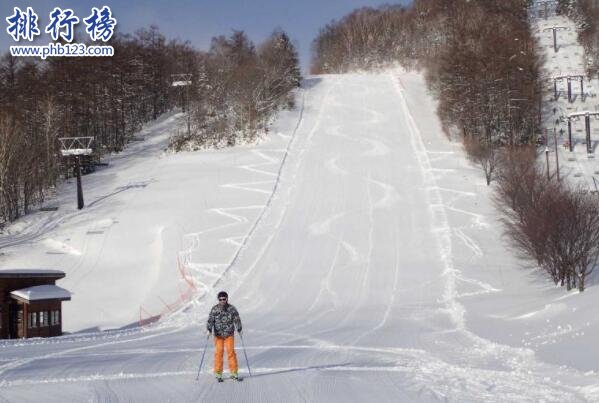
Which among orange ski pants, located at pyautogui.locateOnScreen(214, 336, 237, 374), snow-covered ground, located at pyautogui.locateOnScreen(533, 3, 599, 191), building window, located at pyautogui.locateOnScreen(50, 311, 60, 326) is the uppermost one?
snow-covered ground, located at pyautogui.locateOnScreen(533, 3, 599, 191)

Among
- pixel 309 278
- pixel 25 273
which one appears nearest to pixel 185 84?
pixel 309 278

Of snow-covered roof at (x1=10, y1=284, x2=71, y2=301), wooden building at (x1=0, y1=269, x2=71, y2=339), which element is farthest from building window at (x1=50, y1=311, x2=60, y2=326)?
snow-covered roof at (x1=10, y1=284, x2=71, y2=301)

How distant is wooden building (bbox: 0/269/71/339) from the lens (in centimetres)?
2039

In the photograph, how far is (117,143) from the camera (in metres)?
63.4

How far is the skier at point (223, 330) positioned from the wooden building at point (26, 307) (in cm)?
1234

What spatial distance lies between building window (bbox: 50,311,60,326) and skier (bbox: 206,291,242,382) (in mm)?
12829

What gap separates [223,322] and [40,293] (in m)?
12.8

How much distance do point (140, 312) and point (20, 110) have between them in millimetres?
34342

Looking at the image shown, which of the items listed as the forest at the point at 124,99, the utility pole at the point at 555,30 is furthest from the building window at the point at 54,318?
the utility pole at the point at 555,30

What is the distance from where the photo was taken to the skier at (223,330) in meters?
9.89

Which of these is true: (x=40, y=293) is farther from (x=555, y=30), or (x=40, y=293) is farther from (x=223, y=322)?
(x=555, y=30)

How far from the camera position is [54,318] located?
2109 centimetres

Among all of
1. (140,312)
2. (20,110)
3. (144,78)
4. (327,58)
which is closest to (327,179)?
(140,312)
